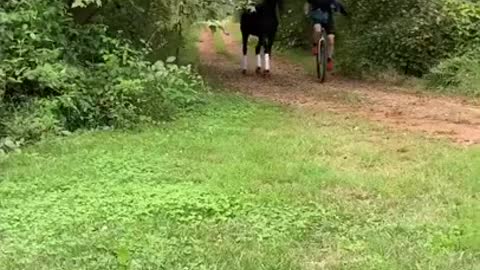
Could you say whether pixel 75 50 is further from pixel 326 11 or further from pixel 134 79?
pixel 326 11

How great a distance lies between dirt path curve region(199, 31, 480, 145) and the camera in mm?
9688

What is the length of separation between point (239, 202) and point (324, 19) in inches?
326

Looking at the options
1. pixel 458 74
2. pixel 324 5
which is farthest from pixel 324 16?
pixel 458 74

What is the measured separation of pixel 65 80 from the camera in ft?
30.4

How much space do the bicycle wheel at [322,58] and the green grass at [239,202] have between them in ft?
16.6

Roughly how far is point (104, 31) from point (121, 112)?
1.62 meters

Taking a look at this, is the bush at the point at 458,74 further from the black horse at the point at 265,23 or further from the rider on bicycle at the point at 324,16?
the black horse at the point at 265,23

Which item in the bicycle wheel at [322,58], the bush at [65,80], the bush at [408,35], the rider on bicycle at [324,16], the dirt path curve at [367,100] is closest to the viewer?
the bush at [65,80]

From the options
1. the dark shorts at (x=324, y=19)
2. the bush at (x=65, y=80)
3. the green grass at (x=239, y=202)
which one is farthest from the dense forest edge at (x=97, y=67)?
the dark shorts at (x=324, y=19)

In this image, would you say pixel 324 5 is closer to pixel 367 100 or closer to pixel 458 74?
pixel 458 74

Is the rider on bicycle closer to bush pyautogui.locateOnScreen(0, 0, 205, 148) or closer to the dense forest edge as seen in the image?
the dense forest edge

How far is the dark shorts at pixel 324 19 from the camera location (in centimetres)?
1395

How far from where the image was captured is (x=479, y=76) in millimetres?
13680

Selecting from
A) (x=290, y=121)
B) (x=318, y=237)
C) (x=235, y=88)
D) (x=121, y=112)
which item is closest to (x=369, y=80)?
(x=235, y=88)
